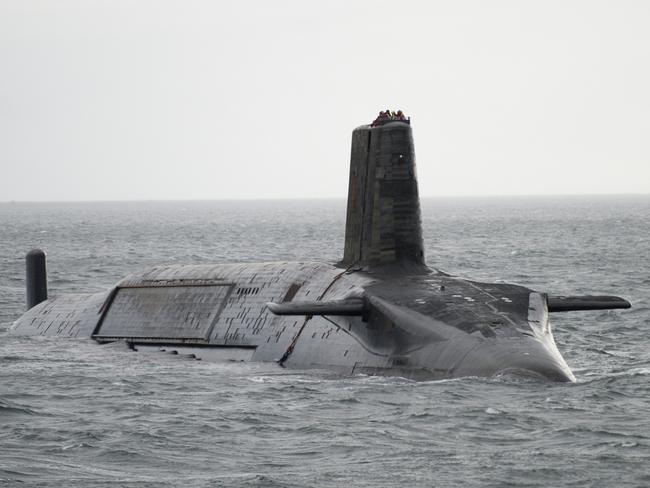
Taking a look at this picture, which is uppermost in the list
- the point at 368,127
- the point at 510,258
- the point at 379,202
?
the point at 368,127

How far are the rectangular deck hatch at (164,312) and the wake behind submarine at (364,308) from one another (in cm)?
3

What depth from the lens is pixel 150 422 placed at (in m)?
17.0

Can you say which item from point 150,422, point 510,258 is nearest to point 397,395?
point 150,422

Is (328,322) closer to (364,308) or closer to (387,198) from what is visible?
(364,308)

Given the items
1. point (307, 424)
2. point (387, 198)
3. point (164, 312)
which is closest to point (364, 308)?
point (387, 198)

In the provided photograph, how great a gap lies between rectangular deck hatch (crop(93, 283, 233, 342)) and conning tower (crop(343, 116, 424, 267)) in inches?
147

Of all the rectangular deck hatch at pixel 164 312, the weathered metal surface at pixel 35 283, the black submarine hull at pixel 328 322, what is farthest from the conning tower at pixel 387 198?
the weathered metal surface at pixel 35 283

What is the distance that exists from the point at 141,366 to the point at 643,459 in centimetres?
1119

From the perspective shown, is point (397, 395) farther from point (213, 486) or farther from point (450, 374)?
point (213, 486)

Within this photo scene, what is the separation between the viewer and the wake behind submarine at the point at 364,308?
19000 mm

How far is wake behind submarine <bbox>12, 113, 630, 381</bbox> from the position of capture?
19000mm

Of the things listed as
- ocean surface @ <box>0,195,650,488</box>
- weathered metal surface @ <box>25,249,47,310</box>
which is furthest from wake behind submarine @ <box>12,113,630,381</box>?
weathered metal surface @ <box>25,249,47,310</box>

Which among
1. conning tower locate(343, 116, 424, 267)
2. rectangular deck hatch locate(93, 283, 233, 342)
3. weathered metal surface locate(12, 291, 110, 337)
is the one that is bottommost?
weathered metal surface locate(12, 291, 110, 337)

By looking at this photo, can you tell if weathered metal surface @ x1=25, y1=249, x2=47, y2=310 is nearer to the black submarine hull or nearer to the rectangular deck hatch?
the black submarine hull
